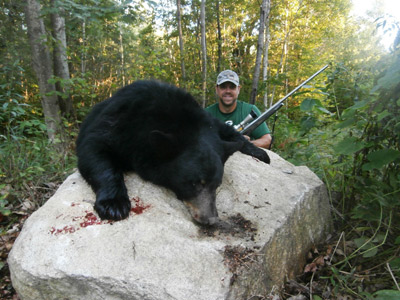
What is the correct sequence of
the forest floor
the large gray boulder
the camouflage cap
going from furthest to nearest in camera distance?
the camouflage cap, the forest floor, the large gray boulder

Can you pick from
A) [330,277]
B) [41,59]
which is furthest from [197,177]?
[41,59]

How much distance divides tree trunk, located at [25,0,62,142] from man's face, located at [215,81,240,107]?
3.21 meters

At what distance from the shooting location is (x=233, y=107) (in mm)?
4984

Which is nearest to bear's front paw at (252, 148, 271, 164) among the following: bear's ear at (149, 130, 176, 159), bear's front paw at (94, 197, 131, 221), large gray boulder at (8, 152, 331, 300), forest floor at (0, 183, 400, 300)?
large gray boulder at (8, 152, 331, 300)

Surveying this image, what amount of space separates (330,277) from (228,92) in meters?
3.51

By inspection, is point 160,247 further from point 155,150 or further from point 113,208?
point 155,150

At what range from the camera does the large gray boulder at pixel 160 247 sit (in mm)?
1474

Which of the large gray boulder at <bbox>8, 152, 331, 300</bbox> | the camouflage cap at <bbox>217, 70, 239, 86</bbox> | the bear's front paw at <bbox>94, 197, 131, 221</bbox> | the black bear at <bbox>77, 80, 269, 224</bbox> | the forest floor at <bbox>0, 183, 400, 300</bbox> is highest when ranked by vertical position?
the camouflage cap at <bbox>217, 70, 239, 86</bbox>

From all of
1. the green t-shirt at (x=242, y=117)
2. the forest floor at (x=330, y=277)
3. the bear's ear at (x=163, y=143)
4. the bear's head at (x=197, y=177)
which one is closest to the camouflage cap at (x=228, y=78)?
the green t-shirt at (x=242, y=117)

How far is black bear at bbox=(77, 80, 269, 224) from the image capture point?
2004 mm

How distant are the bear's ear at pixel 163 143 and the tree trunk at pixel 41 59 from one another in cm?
379

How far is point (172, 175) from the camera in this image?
7.02 feet

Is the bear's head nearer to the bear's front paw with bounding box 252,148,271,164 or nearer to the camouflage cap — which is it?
the bear's front paw with bounding box 252,148,271,164

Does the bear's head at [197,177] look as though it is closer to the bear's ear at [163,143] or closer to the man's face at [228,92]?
the bear's ear at [163,143]
